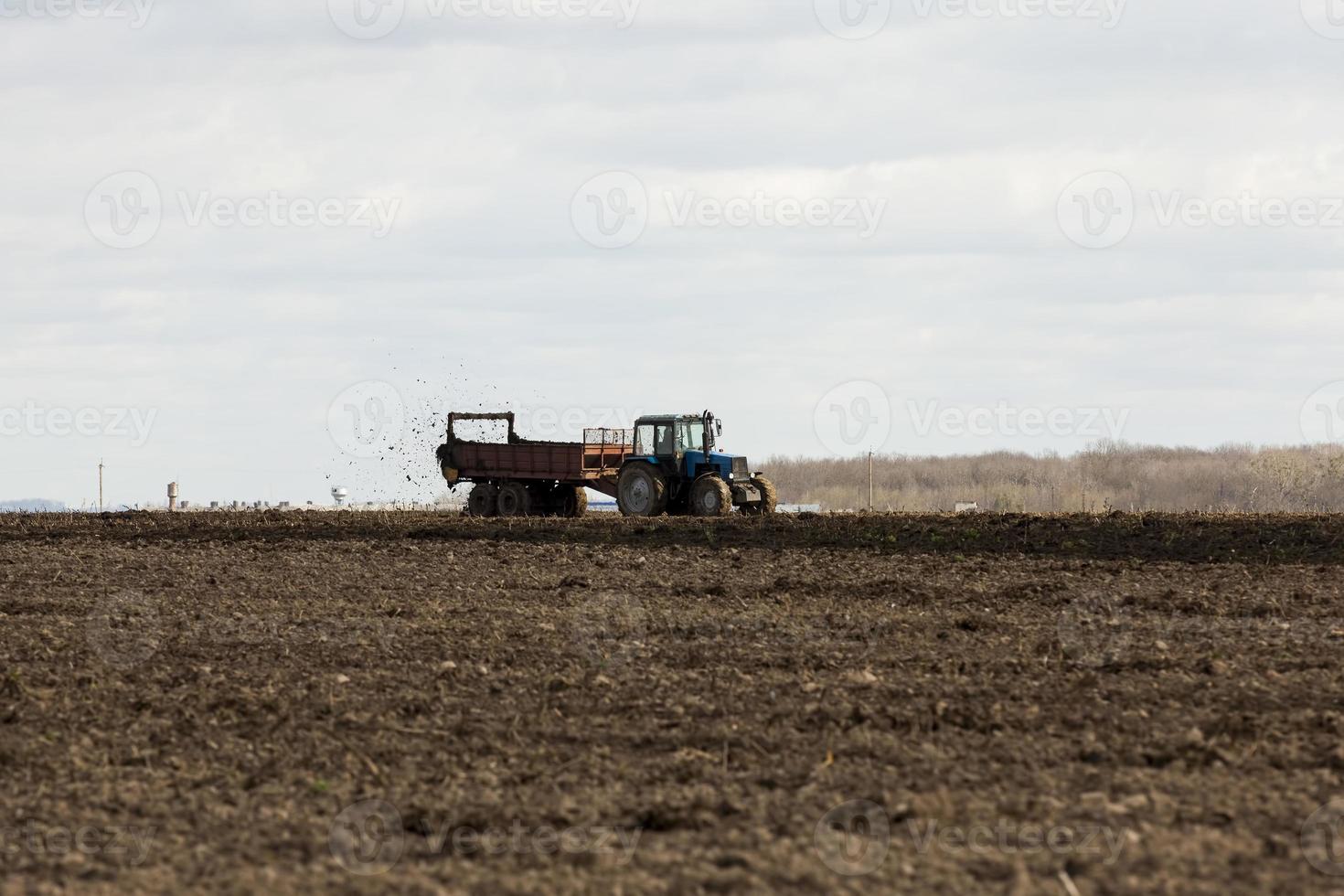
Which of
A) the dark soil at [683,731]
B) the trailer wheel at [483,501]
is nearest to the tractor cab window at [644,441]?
the trailer wheel at [483,501]

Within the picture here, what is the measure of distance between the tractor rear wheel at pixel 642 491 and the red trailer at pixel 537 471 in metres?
1.02

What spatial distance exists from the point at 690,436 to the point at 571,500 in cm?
332

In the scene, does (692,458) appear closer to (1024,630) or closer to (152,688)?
(1024,630)

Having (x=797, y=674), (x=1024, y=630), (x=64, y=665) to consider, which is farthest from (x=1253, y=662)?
(x=64, y=665)

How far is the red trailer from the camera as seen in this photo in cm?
3209

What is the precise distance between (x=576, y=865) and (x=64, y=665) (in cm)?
729

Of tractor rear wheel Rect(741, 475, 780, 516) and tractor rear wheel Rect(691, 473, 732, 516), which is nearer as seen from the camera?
tractor rear wheel Rect(691, 473, 732, 516)

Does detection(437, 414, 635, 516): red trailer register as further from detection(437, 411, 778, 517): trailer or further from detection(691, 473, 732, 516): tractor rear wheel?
detection(691, 473, 732, 516): tractor rear wheel

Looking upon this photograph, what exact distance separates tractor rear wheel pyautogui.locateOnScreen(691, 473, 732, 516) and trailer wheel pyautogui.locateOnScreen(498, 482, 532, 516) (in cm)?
415

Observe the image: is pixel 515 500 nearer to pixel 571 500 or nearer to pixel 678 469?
pixel 571 500

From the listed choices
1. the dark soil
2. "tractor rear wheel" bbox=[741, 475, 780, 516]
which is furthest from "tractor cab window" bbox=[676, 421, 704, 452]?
the dark soil

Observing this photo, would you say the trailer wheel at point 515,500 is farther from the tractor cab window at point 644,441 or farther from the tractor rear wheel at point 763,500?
the tractor rear wheel at point 763,500

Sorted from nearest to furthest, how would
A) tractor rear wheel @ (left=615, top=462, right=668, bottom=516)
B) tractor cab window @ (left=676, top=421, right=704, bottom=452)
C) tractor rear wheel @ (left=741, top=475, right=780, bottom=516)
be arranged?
1. tractor rear wheel @ (left=615, top=462, right=668, bottom=516)
2. tractor rear wheel @ (left=741, top=475, right=780, bottom=516)
3. tractor cab window @ (left=676, top=421, right=704, bottom=452)

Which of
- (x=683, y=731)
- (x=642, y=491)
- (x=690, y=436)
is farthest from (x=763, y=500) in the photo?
(x=683, y=731)
